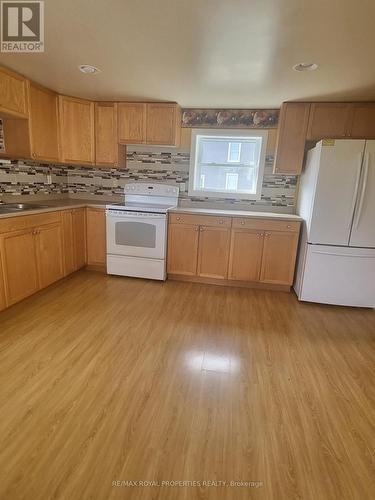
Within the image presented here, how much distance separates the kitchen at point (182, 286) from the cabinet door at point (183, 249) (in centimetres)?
3

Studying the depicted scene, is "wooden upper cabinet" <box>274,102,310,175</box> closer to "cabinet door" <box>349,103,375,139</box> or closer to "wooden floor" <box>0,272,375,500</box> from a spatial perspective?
"cabinet door" <box>349,103,375,139</box>

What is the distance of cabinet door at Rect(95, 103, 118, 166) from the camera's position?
11.6 ft

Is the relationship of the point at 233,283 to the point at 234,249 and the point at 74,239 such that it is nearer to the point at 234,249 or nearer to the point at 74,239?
the point at 234,249

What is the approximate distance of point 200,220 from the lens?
3.38 m

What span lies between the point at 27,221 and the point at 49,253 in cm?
49

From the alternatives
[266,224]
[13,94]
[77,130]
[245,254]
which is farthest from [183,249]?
[13,94]

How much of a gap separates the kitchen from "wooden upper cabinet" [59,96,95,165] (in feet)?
0.05

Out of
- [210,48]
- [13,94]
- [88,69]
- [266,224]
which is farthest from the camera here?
[266,224]

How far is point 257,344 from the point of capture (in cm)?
228

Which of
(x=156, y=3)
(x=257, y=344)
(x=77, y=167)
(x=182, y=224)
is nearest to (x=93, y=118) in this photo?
(x=77, y=167)

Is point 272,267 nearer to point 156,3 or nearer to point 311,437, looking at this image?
point 311,437

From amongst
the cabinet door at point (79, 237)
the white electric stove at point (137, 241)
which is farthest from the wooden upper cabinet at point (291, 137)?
the cabinet door at point (79, 237)

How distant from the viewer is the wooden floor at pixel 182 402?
3.98 feet

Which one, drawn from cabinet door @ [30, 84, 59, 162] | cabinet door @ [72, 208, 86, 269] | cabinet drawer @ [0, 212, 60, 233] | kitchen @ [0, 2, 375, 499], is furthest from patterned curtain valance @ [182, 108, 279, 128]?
cabinet drawer @ [0, 212, 60, 233]
